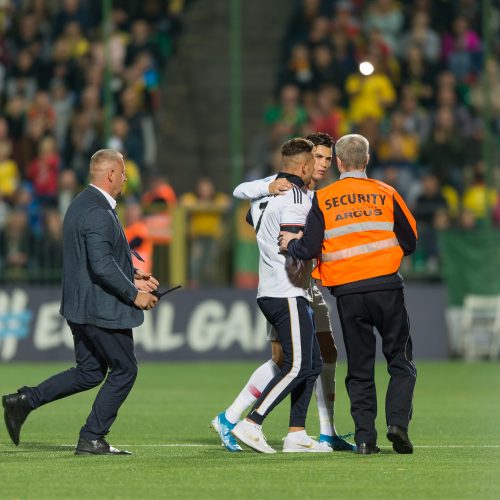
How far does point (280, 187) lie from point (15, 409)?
8.28ft

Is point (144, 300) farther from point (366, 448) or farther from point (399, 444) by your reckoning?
point (399, 444)

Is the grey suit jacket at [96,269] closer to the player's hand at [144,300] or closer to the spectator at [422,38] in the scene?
the player's hand at [144,300]

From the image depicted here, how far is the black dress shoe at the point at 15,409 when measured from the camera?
11438mm

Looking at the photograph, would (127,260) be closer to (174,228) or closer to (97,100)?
(174,228)

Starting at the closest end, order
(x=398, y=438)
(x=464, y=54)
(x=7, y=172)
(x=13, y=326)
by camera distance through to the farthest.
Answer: (x=398, y=438)
(x=13, y=326)
(x=7, y=172)
(x=464, y=54)

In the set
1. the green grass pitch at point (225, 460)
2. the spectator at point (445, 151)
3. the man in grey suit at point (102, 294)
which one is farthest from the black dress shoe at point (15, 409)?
the spectator at point (445, 151)

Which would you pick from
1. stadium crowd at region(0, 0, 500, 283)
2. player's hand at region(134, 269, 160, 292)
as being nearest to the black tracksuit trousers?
player's hand at region(134, 269, 160, 292)

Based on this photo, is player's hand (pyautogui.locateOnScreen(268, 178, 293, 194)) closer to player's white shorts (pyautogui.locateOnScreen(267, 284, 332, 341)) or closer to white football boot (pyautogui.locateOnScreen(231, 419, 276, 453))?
player's white shorts (pyautogui.locateOnScreen(267, 284, 332, 341))

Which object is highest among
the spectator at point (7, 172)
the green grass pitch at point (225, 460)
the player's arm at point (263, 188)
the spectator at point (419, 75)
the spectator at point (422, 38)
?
the spectator at point (422, 38)

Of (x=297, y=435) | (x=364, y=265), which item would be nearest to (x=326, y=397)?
(x=297, y=435)

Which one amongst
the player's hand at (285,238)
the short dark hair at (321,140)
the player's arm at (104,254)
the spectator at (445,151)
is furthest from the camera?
the spectator at (445,151)

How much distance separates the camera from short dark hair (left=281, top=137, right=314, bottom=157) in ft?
37.9

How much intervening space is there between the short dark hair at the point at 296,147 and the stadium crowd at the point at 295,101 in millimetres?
12330

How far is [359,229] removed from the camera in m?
11.2
